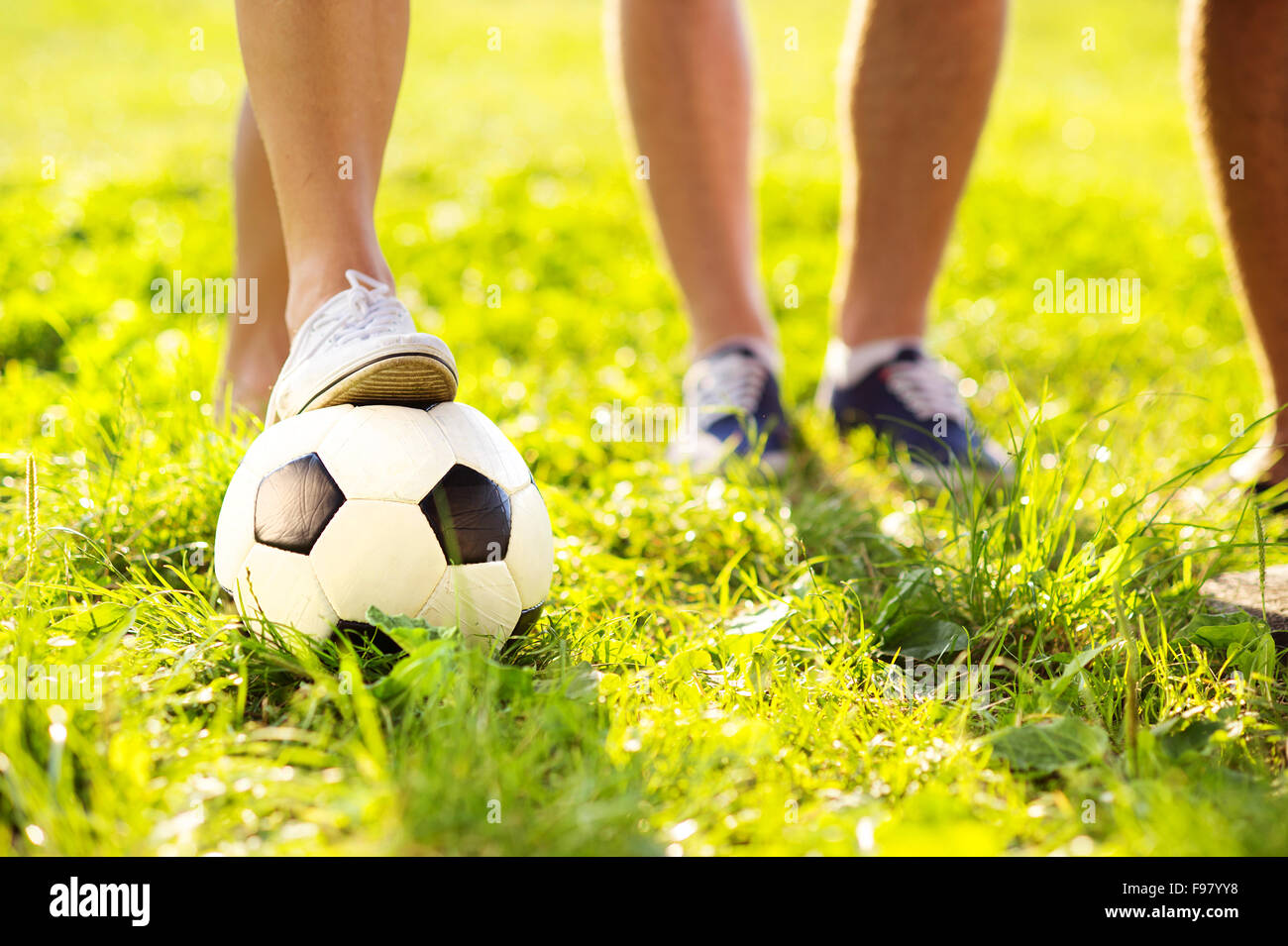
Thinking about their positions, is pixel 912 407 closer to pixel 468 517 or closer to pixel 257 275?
pixel 468 517

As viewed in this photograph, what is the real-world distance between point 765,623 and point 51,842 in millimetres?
1200

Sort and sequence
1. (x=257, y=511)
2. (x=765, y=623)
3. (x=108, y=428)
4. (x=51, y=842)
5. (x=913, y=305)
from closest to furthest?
(x=51, y=842) → (x=257, y=511) → (x=765, y=623) → (x=108, y=428) → (x=913, y=305)

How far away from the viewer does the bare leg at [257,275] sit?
2703 millimetres

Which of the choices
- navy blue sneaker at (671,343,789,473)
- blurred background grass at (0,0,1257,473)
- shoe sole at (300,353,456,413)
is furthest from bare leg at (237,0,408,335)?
navy blue sneaker at (671,343,789,473)

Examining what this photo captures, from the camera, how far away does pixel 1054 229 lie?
18.3ft

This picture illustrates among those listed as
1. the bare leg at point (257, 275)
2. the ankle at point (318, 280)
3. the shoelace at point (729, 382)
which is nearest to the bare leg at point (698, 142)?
the shoelace at point (729, 382)

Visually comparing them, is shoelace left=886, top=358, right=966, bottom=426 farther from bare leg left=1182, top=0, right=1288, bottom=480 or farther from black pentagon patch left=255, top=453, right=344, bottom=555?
black pentagon patch left=255, top=453, right=344, bottom=555

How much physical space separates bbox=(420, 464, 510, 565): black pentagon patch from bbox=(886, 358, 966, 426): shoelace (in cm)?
165

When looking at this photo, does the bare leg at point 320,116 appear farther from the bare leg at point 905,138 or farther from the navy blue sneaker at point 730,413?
the bare leg at point 905,138

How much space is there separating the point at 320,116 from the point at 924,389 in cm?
187

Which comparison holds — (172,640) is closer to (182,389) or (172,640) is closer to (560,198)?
(182,389)

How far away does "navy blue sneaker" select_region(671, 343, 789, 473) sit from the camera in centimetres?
287

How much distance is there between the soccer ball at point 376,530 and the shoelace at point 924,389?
1594 millimetres
